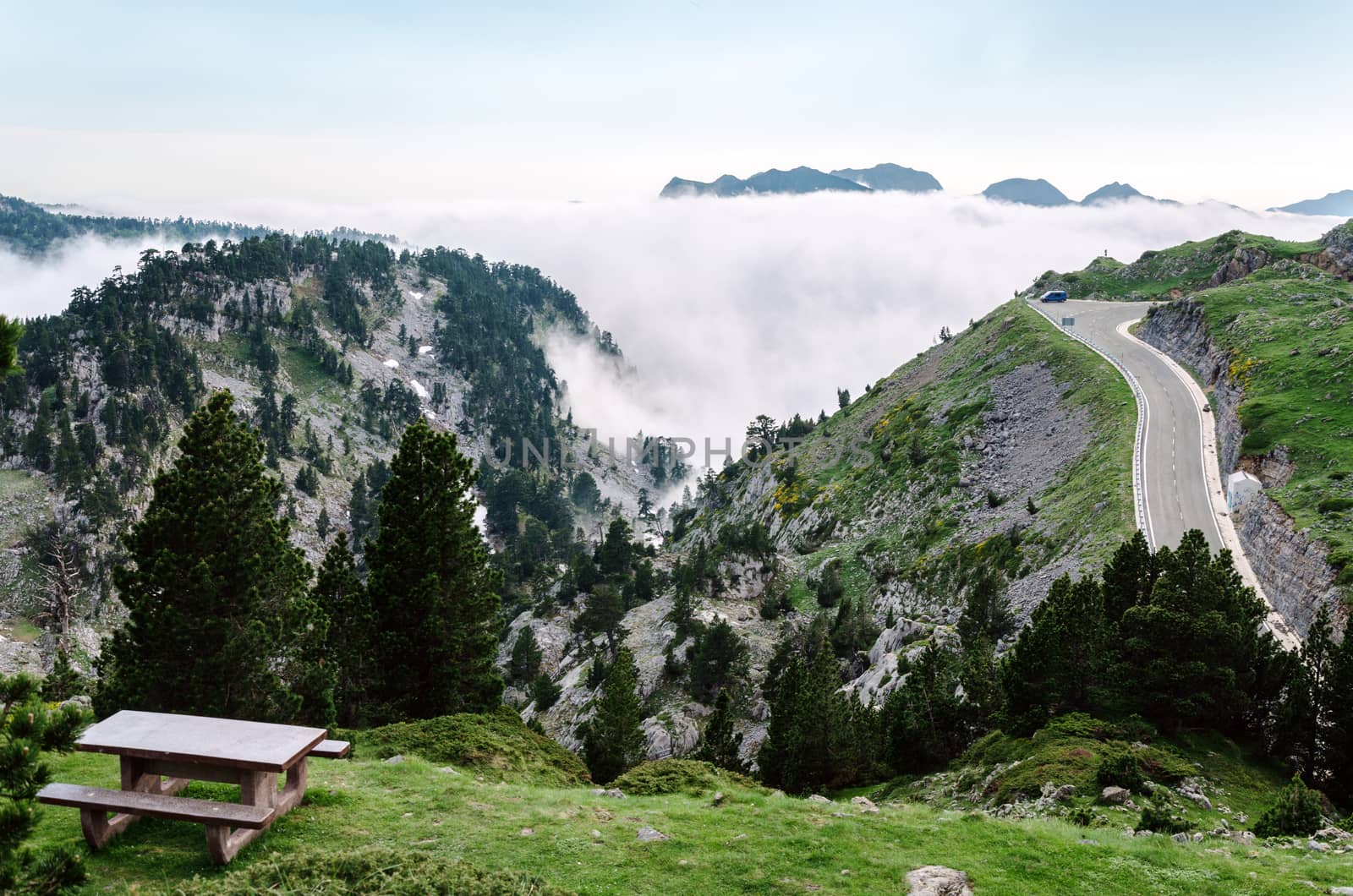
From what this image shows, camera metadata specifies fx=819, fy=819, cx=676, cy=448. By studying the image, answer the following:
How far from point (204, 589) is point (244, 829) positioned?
39.1 feet

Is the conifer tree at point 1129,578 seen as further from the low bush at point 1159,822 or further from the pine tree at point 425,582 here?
the pine tree at point 425,582

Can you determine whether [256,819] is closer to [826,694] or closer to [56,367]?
[826,694]

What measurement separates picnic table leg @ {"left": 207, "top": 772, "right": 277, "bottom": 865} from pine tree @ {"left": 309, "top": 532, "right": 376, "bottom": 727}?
17752 mm

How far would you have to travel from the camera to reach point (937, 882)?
14938 millimetres

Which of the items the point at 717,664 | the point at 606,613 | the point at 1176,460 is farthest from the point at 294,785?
the point at 1176,460

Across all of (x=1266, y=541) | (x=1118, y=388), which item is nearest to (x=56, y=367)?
(x=1118, y=388)

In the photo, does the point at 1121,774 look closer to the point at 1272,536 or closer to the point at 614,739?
the point at 614,739

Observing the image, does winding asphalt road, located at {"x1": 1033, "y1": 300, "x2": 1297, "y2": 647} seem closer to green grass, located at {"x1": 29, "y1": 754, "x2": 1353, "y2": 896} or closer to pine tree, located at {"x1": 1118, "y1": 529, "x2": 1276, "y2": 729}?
pine tree, located at {"x1": 1118, "y1": 529, "x2": 1276, "y2": 729}

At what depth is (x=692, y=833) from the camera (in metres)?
16.8

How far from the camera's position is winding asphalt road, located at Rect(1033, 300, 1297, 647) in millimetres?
57438

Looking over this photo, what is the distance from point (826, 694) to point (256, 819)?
25095 millimetres

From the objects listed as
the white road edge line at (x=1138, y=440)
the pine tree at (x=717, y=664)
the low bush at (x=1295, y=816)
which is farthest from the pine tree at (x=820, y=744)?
the pine tree at (x=717, y=664)

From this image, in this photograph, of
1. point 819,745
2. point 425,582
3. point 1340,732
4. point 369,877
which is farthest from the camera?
point 819,745

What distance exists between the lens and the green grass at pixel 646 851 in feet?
46.6
